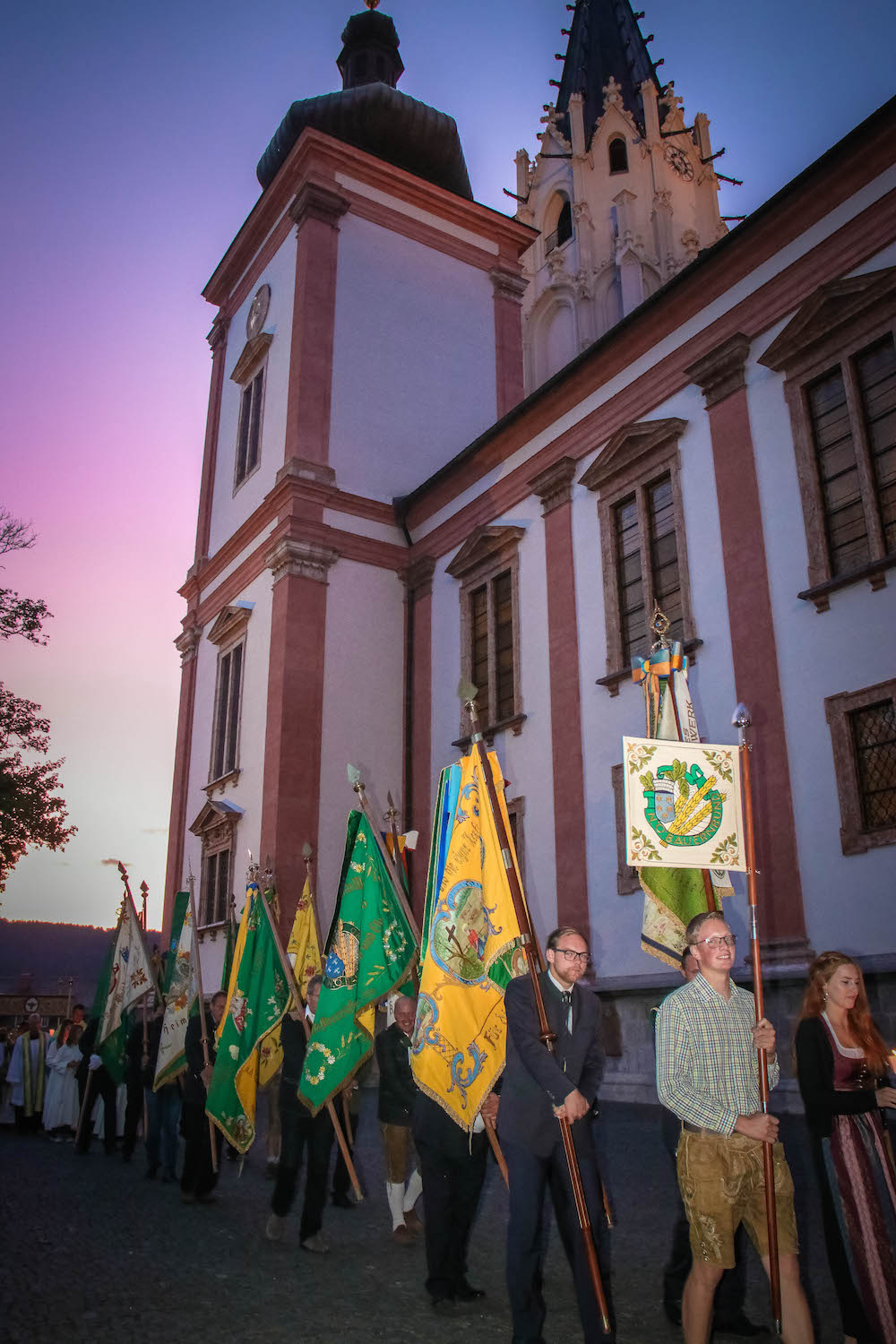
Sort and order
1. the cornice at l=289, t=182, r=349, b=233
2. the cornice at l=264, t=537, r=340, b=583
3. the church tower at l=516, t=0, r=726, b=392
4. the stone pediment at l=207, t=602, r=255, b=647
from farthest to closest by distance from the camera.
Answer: the church tower at l=516, t=0, r=726, b=392, the cornice at l=289, t=182, r=349, b=233, the stone pediment at l=207, t=602, r=255, b=647, the cornice at l=264, t=537, r=340, b=583

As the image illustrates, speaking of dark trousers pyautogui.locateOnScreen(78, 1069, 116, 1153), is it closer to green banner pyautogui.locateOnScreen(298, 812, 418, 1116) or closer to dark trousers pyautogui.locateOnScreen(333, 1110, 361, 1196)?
dark trousers pyautogui.locateOnScreen(333, 1110, 361, 1196)

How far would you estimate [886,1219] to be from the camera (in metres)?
4.72

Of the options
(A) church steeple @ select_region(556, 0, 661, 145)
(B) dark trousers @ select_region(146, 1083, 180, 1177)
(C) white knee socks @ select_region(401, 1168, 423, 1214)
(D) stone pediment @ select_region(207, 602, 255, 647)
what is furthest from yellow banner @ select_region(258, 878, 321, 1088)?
(A) church steeple @ select_region(556, 0, 661, 145)

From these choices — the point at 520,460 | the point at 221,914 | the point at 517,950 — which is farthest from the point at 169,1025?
the point at 520,460

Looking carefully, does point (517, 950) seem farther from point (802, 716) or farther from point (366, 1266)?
point (802, 716)

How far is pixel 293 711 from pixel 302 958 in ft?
28.3

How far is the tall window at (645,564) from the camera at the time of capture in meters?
14.6

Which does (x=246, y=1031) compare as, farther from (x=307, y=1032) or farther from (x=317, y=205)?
(x=317, y=205)

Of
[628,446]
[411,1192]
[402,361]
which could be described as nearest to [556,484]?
[628,446]

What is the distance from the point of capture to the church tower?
133ft

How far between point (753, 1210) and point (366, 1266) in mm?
3153

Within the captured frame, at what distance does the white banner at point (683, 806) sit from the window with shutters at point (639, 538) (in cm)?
770

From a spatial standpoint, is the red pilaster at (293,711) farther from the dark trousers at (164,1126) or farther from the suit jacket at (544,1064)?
the suit jacket at (544,1064)

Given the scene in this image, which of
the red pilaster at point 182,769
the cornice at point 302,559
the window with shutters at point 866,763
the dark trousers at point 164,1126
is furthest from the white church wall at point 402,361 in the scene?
the dark trousers at point 164,1126
